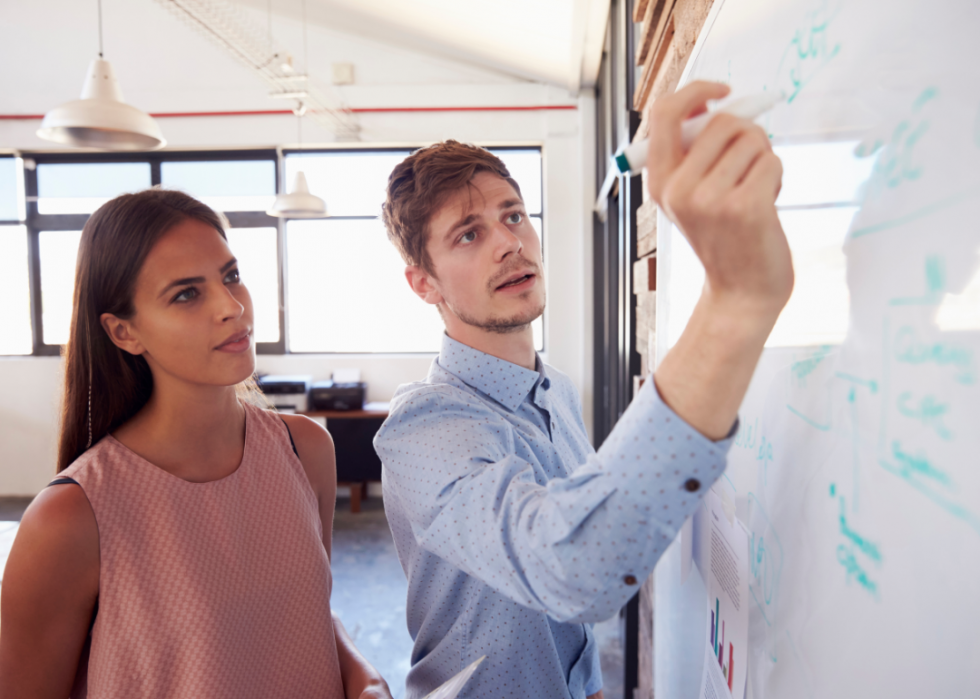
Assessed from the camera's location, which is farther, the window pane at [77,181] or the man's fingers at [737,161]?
the window pane at [77,181]

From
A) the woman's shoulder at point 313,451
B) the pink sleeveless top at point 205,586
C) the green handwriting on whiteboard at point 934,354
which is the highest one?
the green handwriting on whiteboard at point 934,354

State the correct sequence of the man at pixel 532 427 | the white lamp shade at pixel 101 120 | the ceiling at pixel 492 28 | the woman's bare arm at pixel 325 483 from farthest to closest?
the ceiling at pixel 492 28
the white lamp shade at pixel 101 120
the woman's bare arm at pixel 325 483
the man at pixel 532 427

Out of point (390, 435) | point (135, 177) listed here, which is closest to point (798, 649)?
point (390, 435)

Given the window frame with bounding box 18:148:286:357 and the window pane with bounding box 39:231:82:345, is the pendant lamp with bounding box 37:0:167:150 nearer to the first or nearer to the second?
the window frame with bounding box 18:148:286:357

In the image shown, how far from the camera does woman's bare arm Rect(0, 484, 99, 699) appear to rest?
2.97ft

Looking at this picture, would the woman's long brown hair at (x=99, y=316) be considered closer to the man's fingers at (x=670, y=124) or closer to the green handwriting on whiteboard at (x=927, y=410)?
the man's fingers at (x=670, y=124)

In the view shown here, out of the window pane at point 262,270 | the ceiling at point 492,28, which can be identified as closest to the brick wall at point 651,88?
the ceiling at point 492,28

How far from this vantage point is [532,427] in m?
0.96

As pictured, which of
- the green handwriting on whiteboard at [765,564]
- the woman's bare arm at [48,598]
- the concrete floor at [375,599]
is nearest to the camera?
the green handwriting on whiteboard at [765,564]

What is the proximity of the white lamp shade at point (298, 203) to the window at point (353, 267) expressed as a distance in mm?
1240

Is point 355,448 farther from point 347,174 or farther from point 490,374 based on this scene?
point 490,374

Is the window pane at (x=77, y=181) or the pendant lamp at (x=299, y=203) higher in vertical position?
the window pane at (x=77, y=181)

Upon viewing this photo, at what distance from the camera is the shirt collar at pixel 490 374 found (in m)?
0.95

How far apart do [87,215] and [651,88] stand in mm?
5495
